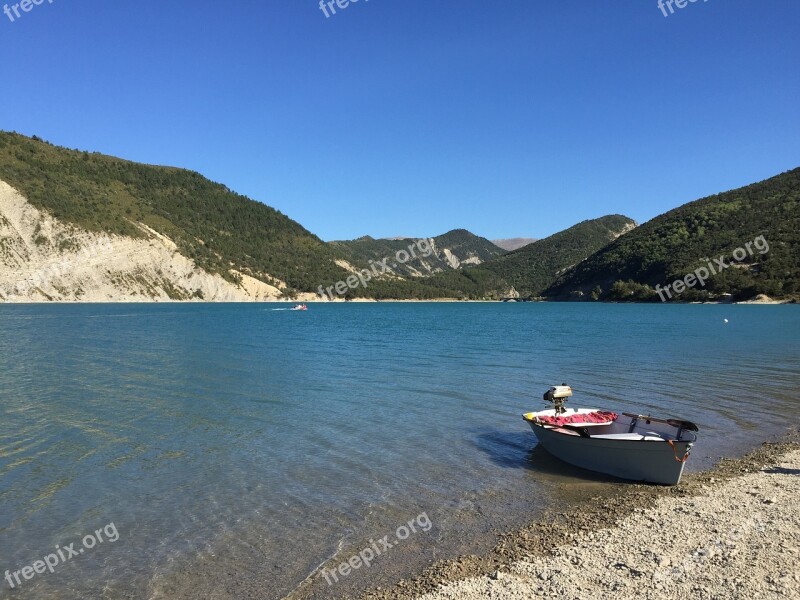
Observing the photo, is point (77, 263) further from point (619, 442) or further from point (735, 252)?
point (735, 252)

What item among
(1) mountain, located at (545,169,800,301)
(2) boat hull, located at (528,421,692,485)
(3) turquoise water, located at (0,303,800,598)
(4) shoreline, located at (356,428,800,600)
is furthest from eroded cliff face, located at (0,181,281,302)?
(1) mountain, located at (545,169,800,301)

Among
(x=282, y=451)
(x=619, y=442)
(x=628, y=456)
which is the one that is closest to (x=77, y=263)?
(x=282, y=451)

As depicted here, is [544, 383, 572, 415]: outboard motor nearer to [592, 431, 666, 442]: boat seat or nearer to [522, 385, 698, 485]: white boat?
[522, 385, 698, 485]: white boat

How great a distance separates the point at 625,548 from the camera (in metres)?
9.30

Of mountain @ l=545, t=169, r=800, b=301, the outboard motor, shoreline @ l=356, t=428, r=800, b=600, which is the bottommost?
shoreline @ l=356, t=428, r=800, b=600

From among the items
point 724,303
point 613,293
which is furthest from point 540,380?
point 613,293

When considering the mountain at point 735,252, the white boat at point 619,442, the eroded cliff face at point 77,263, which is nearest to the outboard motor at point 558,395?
the white boat at point 619,442

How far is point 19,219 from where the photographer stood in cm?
14075

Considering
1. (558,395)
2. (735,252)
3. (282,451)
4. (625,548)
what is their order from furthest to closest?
1. (735,252)
2. (558,395)
3. (282,451)
4. (625,548)

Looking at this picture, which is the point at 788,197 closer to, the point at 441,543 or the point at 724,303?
the point at 724,303

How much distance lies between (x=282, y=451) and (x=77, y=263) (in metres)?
158

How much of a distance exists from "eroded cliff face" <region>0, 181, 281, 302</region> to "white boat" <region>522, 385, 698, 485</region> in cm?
15505

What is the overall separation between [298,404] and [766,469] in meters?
16.4

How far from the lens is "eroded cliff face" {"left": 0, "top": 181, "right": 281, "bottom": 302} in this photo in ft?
444
